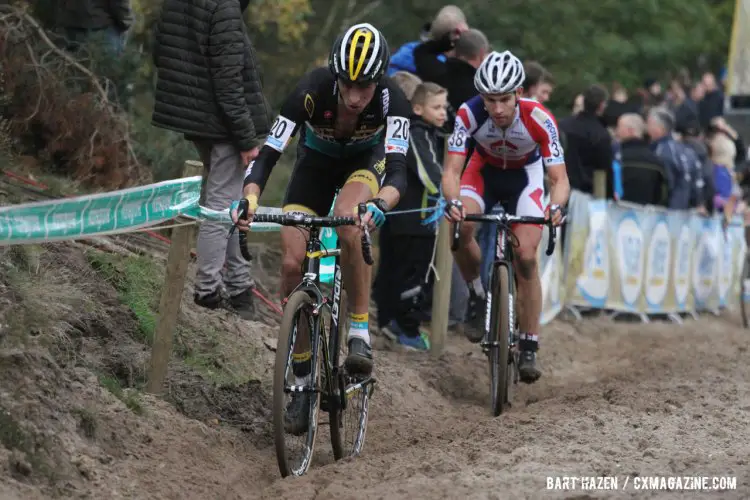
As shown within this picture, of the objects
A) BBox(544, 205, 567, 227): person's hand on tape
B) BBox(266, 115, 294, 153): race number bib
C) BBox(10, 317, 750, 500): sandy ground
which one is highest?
BBox(266, 115, 294, 153): race number bib

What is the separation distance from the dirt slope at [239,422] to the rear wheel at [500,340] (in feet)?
0.68

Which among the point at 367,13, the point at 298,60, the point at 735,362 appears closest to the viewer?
the point at 735,362

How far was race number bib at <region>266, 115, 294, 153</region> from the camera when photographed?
→ 730 centimetres

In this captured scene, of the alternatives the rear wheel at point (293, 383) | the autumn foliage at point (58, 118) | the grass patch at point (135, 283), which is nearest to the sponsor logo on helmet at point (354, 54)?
the rear wheel at point (293, 383)

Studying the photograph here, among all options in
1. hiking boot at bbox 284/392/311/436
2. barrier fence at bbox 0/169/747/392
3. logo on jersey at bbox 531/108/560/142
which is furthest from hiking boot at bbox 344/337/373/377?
logo on jersey at bbox 531/108/560/142

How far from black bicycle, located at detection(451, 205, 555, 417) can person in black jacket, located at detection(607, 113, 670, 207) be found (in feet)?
24.1

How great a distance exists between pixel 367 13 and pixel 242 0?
11.6 metres

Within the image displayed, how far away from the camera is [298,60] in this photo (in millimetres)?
16547

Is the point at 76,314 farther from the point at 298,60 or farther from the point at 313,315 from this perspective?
the point at 298,60

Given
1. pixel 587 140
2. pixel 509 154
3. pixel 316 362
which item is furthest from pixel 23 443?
pixel 587 140

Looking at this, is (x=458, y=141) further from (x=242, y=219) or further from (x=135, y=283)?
(x=242, y=219)

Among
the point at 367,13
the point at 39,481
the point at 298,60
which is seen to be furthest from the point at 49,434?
the point at 367,13

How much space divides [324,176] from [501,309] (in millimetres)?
1856

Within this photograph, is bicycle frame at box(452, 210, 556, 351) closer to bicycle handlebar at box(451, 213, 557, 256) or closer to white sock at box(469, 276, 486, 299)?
bicycle handlebar at box(451, 213, 557, 256)
